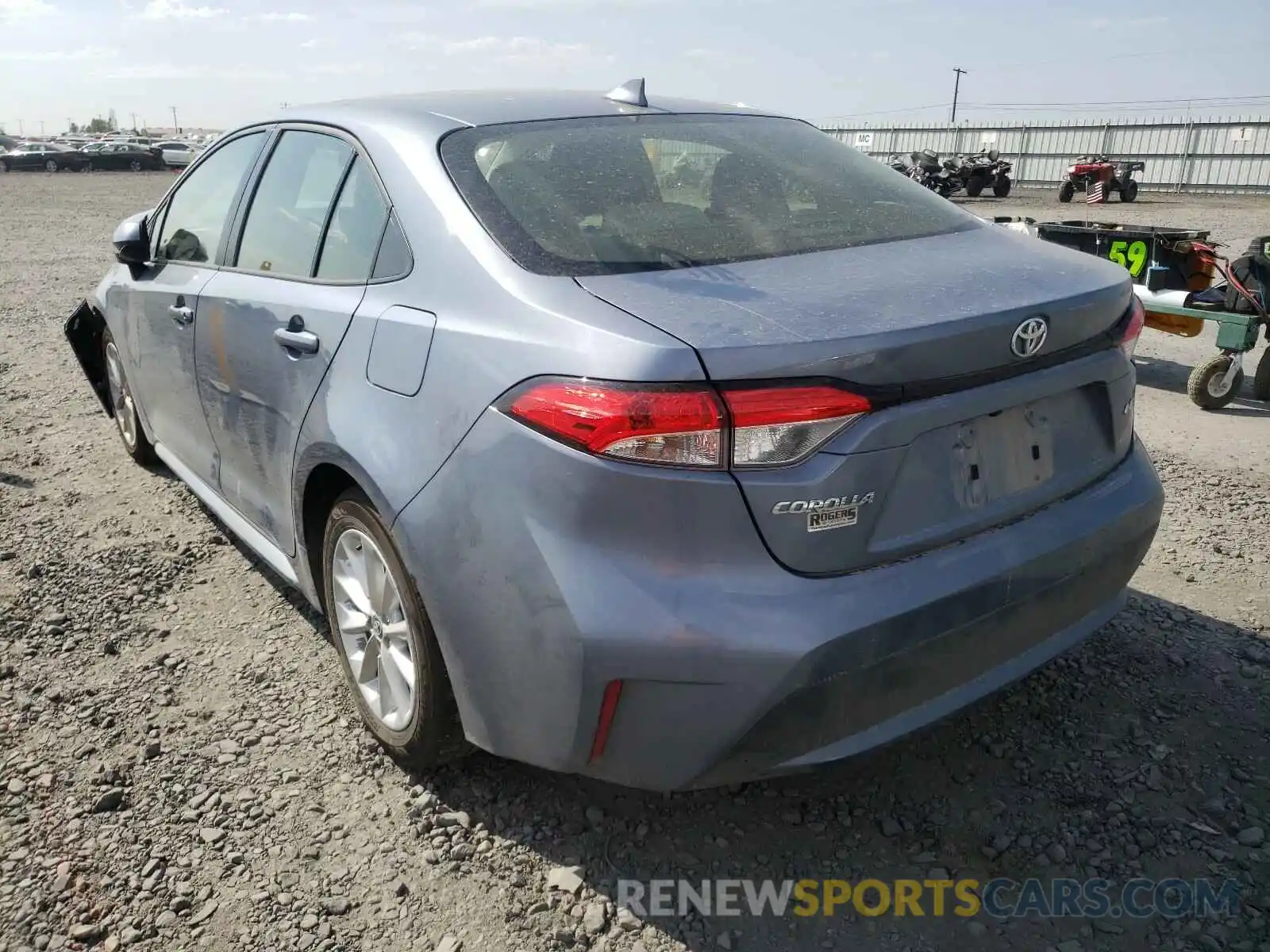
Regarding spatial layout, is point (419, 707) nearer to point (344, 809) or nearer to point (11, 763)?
point (344, 809)

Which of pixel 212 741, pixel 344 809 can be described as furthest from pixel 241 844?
pixel 212 741

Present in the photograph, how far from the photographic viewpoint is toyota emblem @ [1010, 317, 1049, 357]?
79.4 inches

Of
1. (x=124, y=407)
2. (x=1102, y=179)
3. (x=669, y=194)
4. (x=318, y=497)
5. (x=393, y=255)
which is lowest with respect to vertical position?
(x=1102, y=179)

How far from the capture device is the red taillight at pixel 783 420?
5.81 feet

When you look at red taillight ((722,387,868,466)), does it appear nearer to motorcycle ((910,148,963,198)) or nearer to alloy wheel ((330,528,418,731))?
alloy wheel ((330,528,418,731))

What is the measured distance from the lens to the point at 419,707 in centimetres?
234

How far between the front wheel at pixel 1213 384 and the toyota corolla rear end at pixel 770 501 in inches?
165

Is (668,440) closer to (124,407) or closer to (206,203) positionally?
(206,203)

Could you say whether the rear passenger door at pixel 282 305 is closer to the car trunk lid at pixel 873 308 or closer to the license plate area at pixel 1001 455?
the car trunk lid at pixel 873 308

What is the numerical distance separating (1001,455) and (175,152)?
53.2 metres

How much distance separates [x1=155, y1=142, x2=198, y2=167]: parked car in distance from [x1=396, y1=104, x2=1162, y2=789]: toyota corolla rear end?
4831cm

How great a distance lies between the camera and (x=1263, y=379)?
616 cm

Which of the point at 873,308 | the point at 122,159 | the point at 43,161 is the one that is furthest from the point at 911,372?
the point at 122,159

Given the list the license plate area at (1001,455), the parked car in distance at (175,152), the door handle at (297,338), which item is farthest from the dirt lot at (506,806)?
the parked car in distance at (175,152)
